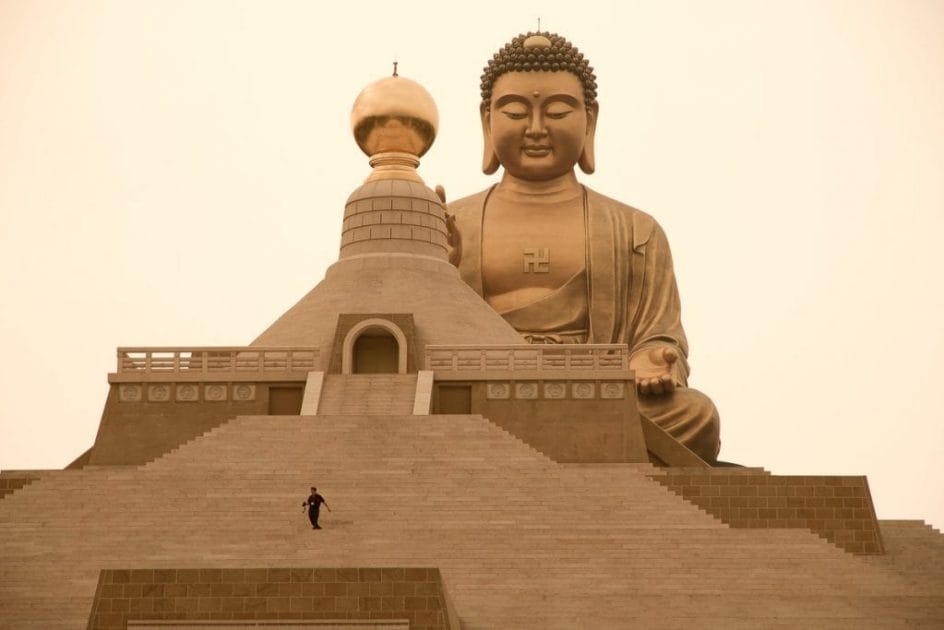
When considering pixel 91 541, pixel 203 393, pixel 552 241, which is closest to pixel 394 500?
pixel 91 541

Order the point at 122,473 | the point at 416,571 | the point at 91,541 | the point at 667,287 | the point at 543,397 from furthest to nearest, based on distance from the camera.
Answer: the point at 667,287 < the point at 543,397 < the point at 122,473 < the point at 91,541 < the point at 416,571

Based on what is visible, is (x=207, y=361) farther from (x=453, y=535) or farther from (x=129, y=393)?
(x=453, y=535)

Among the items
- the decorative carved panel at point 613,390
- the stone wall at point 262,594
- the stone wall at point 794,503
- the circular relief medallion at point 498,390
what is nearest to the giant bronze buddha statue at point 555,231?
the decorative carved panel at point 613,390

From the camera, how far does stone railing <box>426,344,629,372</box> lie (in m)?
32.7

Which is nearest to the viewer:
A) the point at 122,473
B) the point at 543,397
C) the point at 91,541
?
the point at 91,541

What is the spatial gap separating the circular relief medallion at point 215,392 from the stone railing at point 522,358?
2727 millimetres

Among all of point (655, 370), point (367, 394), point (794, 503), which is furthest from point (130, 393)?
point (794, 503)

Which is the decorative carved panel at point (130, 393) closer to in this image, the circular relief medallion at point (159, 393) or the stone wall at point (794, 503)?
the circular relief medallion at point (159, 393)

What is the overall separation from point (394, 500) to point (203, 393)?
5581 mm

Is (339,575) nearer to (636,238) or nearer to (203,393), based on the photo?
(203,393)

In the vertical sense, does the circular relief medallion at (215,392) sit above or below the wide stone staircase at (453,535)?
above

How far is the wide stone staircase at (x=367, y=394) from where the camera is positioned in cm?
3188

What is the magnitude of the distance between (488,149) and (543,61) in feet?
6.13

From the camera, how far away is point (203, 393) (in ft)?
107
